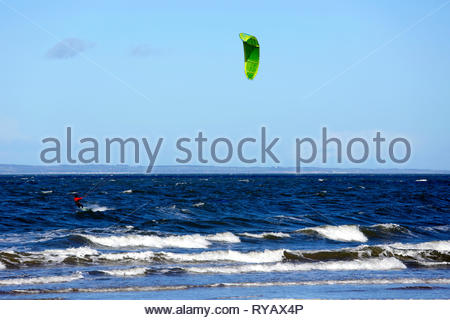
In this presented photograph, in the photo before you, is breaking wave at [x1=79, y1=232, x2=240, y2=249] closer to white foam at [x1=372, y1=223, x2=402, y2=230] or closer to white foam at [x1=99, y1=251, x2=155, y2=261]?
white foam at [x1=99, y1=251, x2=155, y2=261]

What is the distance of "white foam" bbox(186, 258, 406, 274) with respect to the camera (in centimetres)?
1439

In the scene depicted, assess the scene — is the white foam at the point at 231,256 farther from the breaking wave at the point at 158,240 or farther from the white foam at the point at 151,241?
the white foam at the point at 151,241

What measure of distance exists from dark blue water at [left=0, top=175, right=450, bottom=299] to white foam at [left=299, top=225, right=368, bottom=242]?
4cm

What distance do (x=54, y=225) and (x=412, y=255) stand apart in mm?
14019

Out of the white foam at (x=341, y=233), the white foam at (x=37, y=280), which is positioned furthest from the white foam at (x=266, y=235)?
the white foam at (x=37, y=280)

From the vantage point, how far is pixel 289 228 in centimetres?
2355

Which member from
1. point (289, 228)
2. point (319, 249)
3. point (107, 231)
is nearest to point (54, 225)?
point (107, 231)

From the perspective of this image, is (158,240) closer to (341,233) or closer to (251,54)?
(251,54)

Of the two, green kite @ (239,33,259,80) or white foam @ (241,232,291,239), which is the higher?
green kite @ (239,33,259,80)

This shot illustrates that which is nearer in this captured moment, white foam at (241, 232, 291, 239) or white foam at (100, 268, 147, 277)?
white foam at (100, 268, 147, 277)

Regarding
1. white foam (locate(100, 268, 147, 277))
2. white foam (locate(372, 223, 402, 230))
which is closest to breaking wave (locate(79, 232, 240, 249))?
white foam (locate(100, 268, 147, 277))

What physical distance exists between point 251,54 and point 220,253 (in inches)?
277

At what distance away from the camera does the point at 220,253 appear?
16.7 meters

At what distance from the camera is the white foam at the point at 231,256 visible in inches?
634
